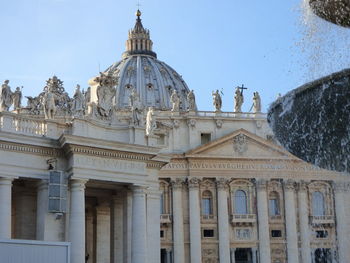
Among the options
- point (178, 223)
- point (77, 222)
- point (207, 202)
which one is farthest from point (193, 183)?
point (77, 222)

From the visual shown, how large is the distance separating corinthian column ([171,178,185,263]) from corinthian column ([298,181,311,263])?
1008 centimetres

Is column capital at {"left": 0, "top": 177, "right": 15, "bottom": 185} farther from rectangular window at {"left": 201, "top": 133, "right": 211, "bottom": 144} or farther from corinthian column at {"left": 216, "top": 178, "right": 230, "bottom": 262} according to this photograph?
rectangular window at {"left": 201, "top": 133, "right": 211, "bottom": 144}

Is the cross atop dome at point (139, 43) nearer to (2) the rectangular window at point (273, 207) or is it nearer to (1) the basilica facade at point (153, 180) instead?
(1) the basilica facade at point (153, 180)

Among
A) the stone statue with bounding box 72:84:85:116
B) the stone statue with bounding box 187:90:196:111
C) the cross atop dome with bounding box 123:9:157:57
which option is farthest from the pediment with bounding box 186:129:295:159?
the cross atop dome with bounding box 123:9:157:57

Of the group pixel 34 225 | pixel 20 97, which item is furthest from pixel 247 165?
pixel 34 225

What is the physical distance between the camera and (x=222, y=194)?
62500mm

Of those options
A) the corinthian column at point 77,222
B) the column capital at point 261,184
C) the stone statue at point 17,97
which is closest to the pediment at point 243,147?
the column capital at point 261,184

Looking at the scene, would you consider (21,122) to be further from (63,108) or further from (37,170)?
(63,108)

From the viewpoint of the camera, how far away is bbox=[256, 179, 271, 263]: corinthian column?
6197cm

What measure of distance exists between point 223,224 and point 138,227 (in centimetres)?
3174

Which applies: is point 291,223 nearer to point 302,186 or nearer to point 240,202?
point 302,186

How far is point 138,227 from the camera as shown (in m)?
30.7

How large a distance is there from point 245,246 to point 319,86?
4910 cm

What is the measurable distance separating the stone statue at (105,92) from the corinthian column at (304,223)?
33.4m
